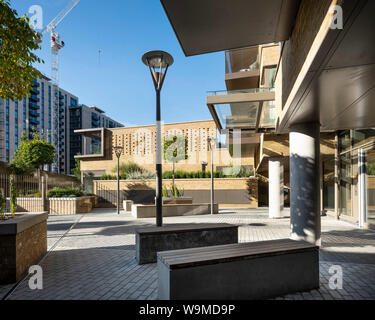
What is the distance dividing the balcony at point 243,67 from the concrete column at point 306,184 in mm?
12133

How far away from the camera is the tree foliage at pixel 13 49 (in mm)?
4742

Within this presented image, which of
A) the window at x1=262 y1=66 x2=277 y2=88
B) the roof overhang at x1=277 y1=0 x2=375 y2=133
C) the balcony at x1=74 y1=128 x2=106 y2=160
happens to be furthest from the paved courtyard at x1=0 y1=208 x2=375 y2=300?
the balcony at x1=74 y1=128 x2=106 y2=160

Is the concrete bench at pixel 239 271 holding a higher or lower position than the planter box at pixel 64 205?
higher

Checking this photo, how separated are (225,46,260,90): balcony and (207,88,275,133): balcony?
676 centimetres

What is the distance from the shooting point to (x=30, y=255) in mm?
5520

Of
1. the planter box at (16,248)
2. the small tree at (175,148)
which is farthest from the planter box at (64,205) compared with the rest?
the planter box at (16,248)

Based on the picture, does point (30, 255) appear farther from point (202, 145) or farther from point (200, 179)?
point (202, 145)

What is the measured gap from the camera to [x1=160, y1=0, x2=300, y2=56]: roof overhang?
15.5 ft

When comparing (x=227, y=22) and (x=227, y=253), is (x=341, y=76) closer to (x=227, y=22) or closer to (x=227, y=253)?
(x=227, y=22)

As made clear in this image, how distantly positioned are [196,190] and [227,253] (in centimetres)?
2027

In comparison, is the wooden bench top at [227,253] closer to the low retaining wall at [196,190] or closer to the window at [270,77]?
the window at [270,77]

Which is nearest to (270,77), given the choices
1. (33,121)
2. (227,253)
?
(227,253)

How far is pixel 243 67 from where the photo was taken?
2131 cm

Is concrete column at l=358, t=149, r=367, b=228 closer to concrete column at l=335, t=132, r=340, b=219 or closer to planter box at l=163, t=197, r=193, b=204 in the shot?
concrete column at l=335, t=132, r=340, b=219
